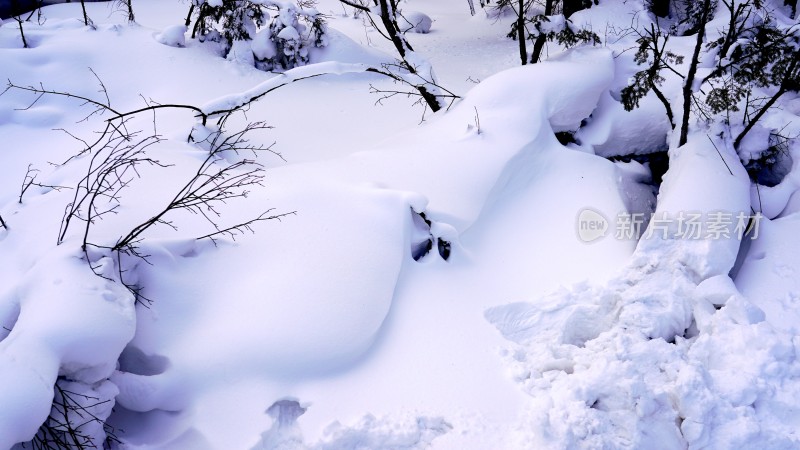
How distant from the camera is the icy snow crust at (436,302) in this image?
346 cm

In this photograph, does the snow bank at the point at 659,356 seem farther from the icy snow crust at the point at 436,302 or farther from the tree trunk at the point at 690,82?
the tree trunk at the point at 690,82

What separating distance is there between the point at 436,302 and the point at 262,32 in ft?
15.9

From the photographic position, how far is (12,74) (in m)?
6.61

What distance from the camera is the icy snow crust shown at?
3461 millimetres

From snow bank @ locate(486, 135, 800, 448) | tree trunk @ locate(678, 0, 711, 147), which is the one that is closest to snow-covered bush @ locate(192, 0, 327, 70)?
tree trunk @ locate(678, 0, 711, 147)

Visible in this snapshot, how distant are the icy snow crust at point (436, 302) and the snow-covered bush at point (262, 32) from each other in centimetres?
171

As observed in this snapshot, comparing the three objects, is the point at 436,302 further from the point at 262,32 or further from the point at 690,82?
the point at 262,32

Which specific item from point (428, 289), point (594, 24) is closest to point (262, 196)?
point (428, 289)

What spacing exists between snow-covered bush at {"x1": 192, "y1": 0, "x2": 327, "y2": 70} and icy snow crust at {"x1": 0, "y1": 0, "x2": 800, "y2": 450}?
171 cm

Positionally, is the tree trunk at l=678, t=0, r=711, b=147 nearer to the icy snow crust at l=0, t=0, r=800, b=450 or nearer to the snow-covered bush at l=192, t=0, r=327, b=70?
the icy snow crust at l=0, t=0, r=800, b=450

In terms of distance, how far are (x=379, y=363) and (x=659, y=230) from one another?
2.42m

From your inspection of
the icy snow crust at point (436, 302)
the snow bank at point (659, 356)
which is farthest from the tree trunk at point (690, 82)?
the snow bank at point (659, 356)

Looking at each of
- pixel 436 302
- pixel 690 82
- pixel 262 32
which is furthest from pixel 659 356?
pixel 262 32

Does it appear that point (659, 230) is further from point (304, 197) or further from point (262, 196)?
point (262, 196)
